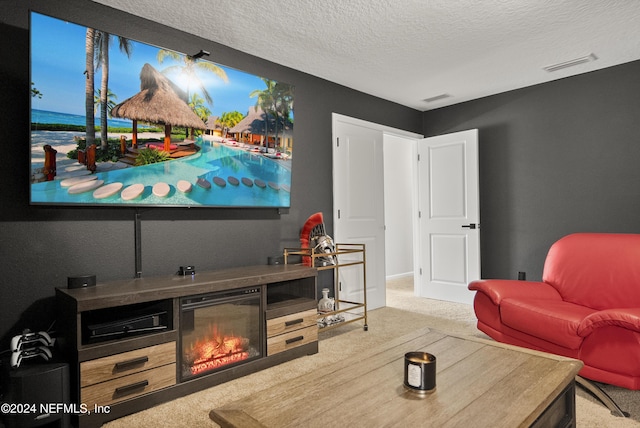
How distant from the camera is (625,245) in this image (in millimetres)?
2754

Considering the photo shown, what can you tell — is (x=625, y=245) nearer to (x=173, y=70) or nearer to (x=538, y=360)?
(x=538, y=360)

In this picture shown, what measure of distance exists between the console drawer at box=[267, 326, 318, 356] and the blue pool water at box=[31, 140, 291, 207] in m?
1.09

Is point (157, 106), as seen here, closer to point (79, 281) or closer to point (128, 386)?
point (79, 281)

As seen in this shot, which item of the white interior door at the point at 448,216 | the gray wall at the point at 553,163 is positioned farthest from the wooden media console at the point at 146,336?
the gray wall at the point at 553,163

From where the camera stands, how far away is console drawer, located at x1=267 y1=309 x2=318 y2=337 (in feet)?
8.84

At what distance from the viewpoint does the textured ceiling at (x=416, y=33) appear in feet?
8.58

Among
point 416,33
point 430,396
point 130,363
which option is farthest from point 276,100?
point 430,396

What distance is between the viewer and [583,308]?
2.67 meters

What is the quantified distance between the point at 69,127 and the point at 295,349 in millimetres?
2105

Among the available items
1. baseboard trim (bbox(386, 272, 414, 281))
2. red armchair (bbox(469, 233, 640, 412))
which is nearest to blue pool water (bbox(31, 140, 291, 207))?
red armchair (bbox(469, 233, 640, 412))

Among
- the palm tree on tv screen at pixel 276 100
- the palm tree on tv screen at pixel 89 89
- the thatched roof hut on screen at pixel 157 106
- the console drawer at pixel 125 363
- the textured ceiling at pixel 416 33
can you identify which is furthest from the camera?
the palm tree on tv screen at pixel 276 100

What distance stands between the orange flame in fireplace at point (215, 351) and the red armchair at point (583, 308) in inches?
74.0

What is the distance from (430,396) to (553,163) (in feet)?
12.4

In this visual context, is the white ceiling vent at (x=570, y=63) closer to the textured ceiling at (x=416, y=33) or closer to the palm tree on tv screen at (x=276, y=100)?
the textured ceiling at (x=416, y=33)
